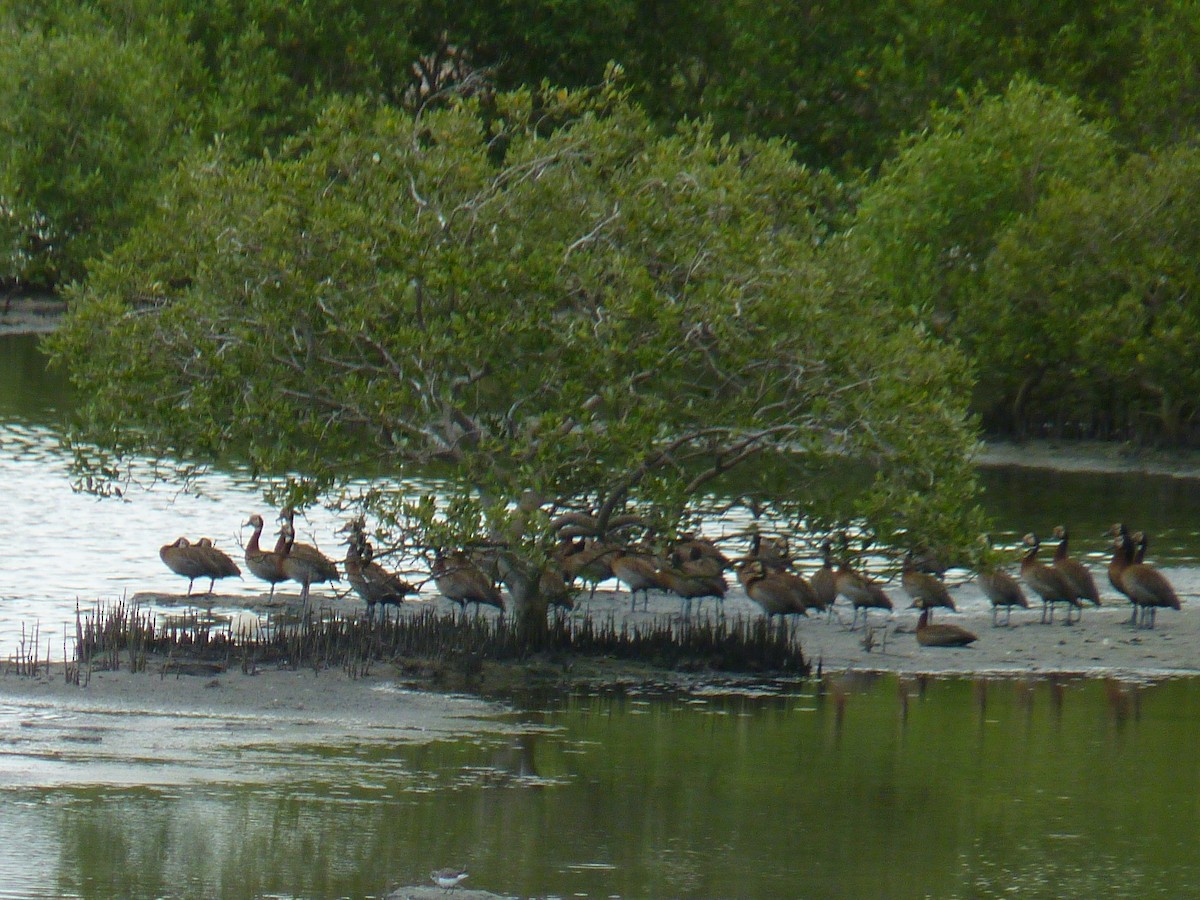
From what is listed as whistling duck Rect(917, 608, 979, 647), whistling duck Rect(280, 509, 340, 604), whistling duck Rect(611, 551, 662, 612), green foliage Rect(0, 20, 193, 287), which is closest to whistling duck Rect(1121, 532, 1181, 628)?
whistling duck Rect(917, 608, 979, 647)

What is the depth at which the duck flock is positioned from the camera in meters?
20.6

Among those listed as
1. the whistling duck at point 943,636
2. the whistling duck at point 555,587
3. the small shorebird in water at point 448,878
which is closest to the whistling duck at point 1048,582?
the whistling duck at point 943,636

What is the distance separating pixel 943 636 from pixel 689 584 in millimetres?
2653

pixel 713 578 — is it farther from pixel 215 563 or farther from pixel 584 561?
pixel 215 563

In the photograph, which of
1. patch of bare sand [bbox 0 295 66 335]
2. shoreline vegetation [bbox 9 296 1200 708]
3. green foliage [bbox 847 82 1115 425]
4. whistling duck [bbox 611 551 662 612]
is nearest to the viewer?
shoreline vegetation [bbox 9 296 1200 708]

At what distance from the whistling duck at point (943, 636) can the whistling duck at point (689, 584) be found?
207 cm

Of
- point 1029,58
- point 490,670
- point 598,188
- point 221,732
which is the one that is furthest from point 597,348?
point 1029,58

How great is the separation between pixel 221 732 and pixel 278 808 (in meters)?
2.42

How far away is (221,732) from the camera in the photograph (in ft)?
53.2

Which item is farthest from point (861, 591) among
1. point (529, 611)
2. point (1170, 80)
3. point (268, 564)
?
point (1170, 80)

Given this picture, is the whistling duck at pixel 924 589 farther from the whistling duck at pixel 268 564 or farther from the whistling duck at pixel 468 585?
the whistling duck at pixel 268 564

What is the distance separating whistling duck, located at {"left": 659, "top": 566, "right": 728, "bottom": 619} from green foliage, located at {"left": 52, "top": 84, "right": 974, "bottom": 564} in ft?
7.35

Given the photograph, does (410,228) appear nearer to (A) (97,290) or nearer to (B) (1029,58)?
(A) (97,290)

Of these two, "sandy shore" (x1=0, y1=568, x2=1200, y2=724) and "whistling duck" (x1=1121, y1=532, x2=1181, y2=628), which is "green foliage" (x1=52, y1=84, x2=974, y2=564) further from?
"whistling duck" (x1=1121, y1=532, x2=1181, y2=628)
